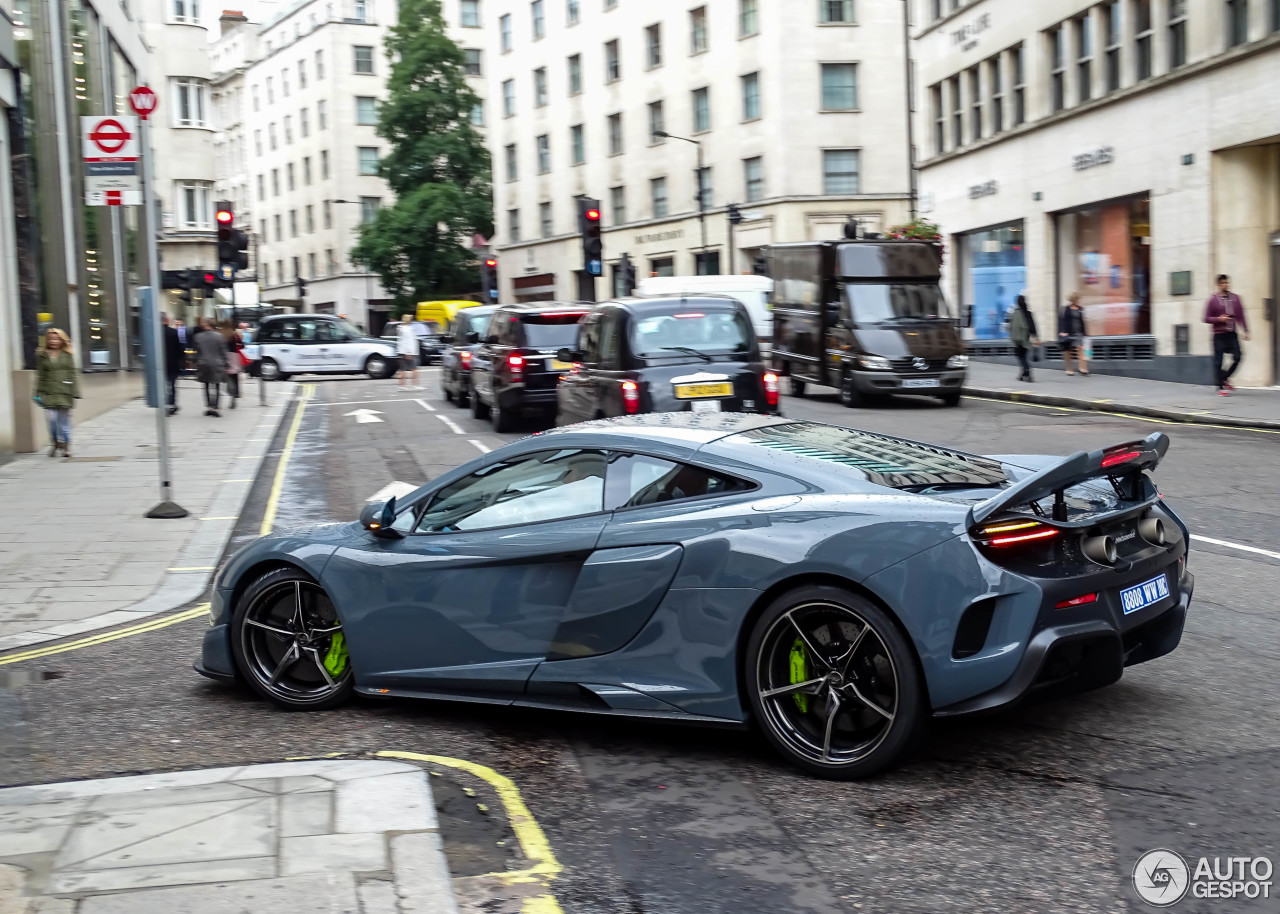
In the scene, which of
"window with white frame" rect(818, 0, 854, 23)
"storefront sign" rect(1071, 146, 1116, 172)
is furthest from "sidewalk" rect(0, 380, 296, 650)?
"window with white frame" rect(818, 0, 854, 23)

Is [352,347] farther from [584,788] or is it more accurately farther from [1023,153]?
[584,788]

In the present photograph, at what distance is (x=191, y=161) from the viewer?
47.6 meters

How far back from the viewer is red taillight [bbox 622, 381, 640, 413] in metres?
14.9

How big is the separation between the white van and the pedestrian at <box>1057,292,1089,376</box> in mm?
6771

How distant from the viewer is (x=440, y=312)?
53.7 meters

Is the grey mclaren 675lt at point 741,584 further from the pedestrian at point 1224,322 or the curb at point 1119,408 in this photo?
the pedestrian at point 1224,322

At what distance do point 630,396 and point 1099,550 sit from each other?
10.2 meters

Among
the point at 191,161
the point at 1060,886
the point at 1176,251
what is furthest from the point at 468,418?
the point at 191,161

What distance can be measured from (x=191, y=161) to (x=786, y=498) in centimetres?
4629

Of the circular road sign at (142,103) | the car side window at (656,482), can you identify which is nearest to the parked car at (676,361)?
the circular road sign at (142,103)

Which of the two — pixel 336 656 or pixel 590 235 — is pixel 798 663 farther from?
pixel 590 235

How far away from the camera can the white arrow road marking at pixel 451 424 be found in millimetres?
21094

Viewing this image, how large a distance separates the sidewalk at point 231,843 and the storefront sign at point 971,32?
34213 millimetres

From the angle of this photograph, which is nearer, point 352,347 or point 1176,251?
point 1176,251
